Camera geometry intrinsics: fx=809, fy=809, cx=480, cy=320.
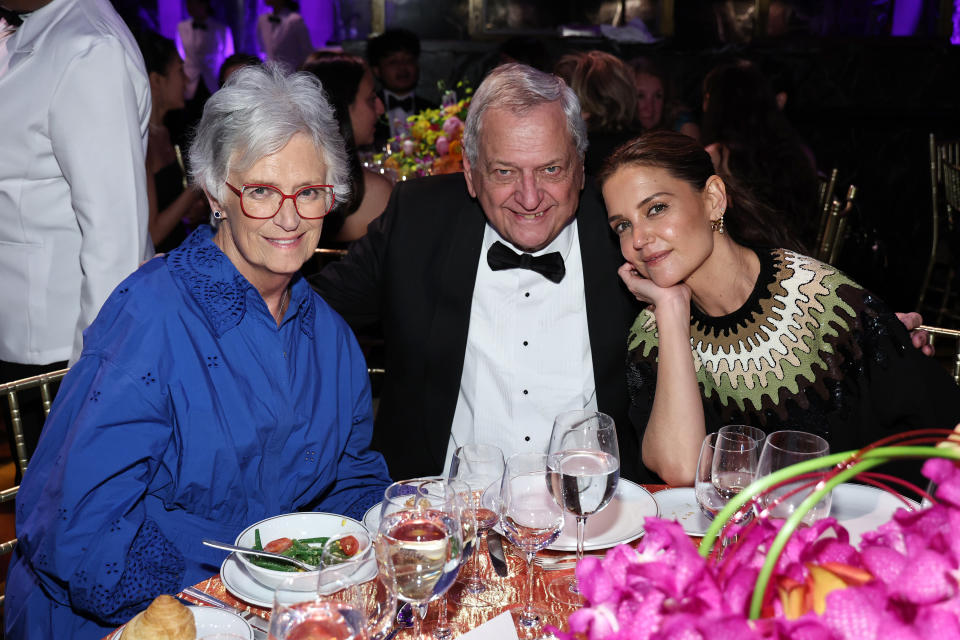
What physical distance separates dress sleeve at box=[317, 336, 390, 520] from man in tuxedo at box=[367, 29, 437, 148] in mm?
4732

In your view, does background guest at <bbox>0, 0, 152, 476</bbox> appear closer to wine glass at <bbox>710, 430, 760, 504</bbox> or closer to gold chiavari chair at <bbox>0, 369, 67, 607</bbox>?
gold chiavari chair at <bbox>0, 369, 67, 607</bbox>

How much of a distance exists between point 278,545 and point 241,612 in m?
0.18

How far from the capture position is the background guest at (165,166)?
446 centimetres

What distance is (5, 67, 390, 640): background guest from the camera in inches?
62.5

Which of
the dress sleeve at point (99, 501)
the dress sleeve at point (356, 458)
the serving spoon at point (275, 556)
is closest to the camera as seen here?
the serving spoon at point (275, 556)

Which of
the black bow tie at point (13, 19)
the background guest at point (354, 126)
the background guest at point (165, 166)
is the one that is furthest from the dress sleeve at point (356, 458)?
the background guest at point (165, 166)

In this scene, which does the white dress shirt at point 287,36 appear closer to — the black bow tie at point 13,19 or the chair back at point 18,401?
the black bow tie at point 13,19

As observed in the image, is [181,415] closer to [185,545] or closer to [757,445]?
[185,545]

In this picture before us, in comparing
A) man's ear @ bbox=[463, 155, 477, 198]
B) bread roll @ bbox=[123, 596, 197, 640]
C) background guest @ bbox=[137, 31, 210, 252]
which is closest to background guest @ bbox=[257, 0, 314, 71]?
background guest @ bbox=[137, 31, 210, 252]

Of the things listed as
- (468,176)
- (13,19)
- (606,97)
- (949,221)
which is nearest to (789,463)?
(468,176)

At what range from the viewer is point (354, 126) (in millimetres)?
4531

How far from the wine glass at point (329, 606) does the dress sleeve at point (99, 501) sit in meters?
0.65

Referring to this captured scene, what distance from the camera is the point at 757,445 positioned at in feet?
4.83

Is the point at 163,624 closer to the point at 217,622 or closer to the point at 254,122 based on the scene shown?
the point at 217,622
